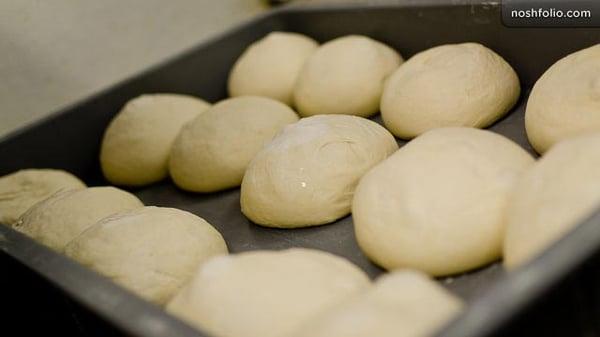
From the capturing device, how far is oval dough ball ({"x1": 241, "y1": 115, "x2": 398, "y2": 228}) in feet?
4.53

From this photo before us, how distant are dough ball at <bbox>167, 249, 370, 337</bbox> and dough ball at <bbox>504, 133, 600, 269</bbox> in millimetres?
246

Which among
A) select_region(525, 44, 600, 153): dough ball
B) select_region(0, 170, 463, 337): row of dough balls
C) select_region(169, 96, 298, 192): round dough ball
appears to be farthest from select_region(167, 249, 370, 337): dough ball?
select_region(169, 96, 298, 192): round dough ball

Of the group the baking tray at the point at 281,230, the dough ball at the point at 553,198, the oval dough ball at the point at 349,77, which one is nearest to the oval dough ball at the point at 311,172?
the baking tray at the point at 281,230

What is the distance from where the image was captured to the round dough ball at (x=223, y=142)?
1673 millimetres

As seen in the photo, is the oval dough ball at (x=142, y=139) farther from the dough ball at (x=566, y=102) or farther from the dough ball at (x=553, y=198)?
the dough ball at (x=553, y=198)

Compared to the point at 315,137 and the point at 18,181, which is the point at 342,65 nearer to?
the point at 315,137

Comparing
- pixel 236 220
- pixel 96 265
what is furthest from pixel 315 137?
pixel 96 265

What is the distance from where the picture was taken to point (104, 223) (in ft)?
4.35

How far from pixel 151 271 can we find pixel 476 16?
3.40ft

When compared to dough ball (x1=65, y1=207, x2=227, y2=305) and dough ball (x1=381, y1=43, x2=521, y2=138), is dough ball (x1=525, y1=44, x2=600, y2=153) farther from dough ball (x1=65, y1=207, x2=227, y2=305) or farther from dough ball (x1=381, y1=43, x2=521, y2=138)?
dough ball (x1=65, y1=207, x2=227, y2=305)

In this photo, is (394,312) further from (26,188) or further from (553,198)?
(26,188)

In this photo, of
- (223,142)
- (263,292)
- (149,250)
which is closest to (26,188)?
(223,142)

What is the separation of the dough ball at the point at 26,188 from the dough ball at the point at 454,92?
92 cm

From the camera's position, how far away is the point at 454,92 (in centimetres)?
149
